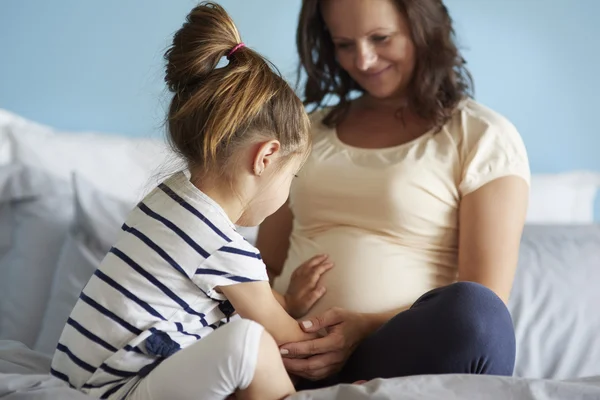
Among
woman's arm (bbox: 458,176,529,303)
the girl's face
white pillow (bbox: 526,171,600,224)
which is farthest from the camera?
A: white pillow (bbox: 526,171,600,224)

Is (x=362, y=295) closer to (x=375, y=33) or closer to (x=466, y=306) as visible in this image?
(x=466, y=306)

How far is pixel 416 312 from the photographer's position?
1.15 meters

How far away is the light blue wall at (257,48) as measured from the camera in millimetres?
2141

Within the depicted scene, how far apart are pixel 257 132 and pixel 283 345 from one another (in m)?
0.32

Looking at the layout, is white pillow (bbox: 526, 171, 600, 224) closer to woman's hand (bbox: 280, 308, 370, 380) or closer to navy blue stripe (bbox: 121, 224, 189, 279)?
woman's hand (bbox: 280, 308, 370, 380)

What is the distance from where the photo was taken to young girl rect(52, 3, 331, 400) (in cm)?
103

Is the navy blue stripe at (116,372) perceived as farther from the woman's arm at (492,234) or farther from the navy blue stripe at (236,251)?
the woman's arm at (492,234)

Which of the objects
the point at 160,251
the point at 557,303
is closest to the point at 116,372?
the point at 160,251

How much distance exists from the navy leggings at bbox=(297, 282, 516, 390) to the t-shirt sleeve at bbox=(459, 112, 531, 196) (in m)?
0.31

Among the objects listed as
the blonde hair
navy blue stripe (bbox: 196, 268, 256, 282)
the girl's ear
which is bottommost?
navy blue stripe (bbox: 196, 268, 256, 282)

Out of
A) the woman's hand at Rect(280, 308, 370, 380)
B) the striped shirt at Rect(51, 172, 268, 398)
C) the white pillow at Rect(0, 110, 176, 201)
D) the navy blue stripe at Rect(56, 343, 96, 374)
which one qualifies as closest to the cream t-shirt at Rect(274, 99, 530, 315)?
the woman's hand at Rect(280, 308, 370, 380)

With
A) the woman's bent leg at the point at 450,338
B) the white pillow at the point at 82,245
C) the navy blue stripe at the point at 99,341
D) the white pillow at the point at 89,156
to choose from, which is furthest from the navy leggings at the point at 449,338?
the white pillow at the point at 89,156

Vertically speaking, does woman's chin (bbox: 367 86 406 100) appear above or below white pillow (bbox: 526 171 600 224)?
above

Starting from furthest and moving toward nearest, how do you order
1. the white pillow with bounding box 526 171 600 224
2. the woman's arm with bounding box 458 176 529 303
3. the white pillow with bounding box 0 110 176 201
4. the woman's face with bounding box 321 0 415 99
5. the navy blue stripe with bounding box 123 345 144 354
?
the white pillow with bounding box 526 171 600 224, the white pillow with bounding box 0 110 176 201, the woman's face with bounding box 321 0 415 99, the woman's arm with bounding box 458 176 529 303, the navy blue stripe with bounding box 123 345 144 354
